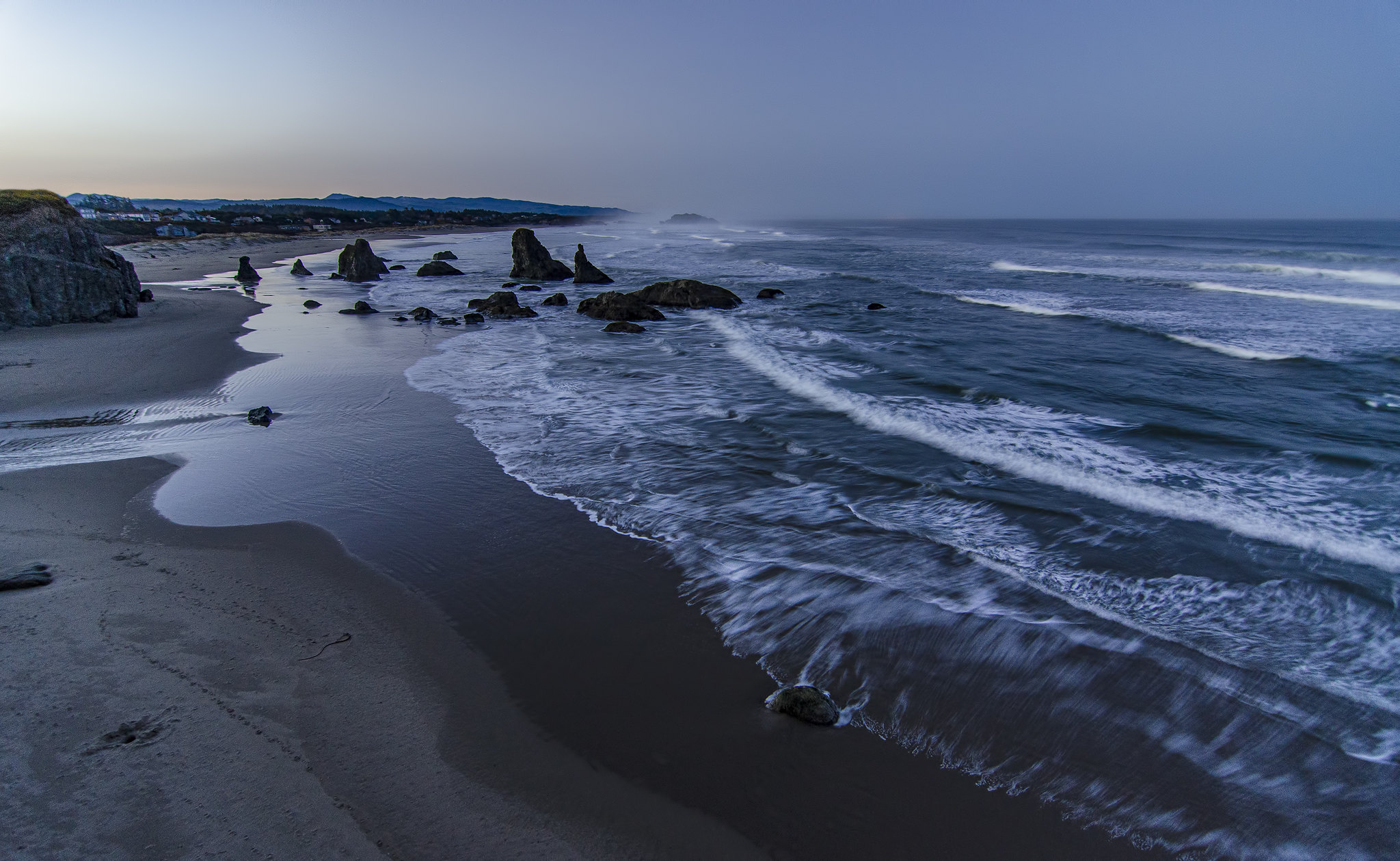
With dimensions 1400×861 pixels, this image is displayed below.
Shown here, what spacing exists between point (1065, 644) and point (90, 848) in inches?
247

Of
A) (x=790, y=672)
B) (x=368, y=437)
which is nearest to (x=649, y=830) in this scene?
(x=790, y=672)

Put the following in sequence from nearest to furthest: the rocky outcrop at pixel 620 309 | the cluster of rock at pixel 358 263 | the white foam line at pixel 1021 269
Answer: the rocky outcrop at pixel 620 309, the cluster of rock at pixel 358 263, the white foam line at pixel 1021 269

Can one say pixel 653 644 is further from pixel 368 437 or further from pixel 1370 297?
pixel 1370 297

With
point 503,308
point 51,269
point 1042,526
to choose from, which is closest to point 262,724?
point 1042,526

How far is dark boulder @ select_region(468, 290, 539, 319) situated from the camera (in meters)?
24.1

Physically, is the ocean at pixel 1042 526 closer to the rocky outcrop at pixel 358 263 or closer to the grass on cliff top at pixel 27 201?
the grass on cliff top at pixel 27 201

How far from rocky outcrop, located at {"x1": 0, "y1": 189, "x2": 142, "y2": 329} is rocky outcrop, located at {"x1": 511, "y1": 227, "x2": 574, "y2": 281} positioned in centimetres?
1859

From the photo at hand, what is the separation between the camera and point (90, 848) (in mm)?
3180

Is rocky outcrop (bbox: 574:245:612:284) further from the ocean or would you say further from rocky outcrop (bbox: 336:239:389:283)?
the ocean

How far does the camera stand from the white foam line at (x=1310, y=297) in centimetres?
2613

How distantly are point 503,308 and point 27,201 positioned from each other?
13.5 meters

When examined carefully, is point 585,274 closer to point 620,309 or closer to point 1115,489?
point 620,309

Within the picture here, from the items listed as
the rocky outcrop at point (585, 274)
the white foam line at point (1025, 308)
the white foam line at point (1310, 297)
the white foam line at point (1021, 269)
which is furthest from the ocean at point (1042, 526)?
the white foam line at point (1021, 269)

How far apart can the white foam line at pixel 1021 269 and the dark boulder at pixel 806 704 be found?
138 feet
